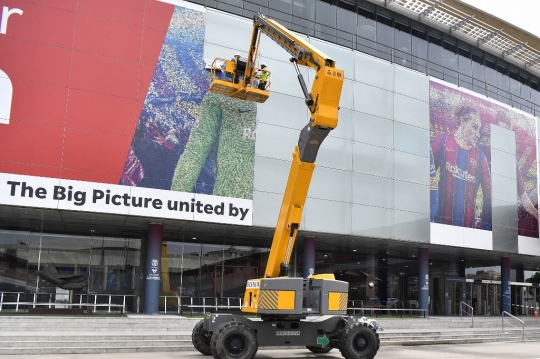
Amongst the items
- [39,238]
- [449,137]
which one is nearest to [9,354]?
[39,238]

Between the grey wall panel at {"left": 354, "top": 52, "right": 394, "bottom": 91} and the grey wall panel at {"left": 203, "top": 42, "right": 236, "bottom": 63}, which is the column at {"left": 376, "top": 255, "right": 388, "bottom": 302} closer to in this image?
the grey wall panel at {"left": 354, "top": 52, "right": 394, "bottom": 91}

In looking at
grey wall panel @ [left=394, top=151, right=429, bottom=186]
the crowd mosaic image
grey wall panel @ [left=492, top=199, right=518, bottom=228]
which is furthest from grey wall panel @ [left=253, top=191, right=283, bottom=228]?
grey wall panel @ [left=492, top=199, right=518, bottom=228]

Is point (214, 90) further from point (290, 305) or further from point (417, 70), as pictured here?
point (417, 70)

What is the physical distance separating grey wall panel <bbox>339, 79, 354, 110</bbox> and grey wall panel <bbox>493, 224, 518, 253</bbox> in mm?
12439

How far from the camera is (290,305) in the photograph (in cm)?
1489

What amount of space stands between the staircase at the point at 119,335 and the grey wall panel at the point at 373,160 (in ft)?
24.0

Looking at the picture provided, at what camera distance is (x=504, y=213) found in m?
35.2

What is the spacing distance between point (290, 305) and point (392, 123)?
58.5 feet

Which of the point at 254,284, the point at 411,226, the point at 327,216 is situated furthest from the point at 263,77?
the point at 411,226

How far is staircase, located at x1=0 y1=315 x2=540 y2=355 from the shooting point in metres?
16.5

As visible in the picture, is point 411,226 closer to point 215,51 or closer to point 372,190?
point 372,190

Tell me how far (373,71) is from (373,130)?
3.09m

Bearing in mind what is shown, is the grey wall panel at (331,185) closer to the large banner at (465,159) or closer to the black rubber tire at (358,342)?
the large banner at (465,159)

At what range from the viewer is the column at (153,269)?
2508cm
